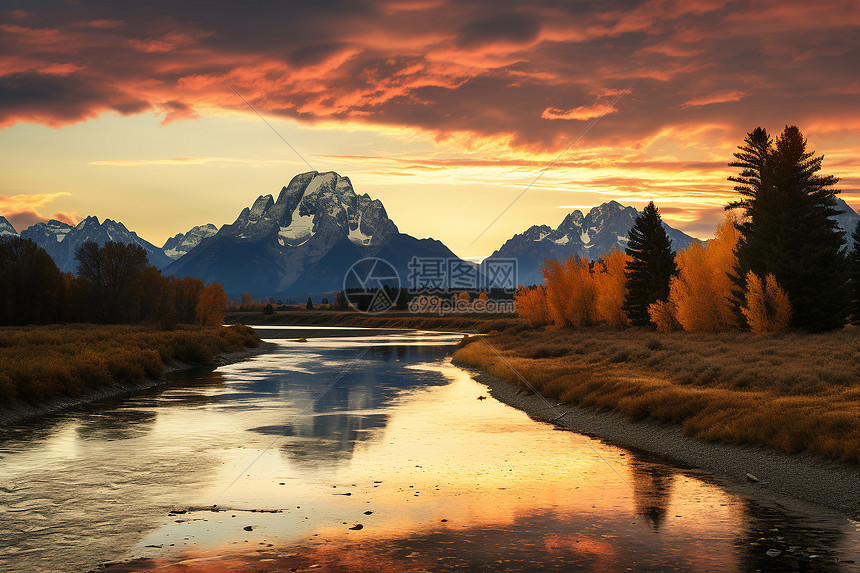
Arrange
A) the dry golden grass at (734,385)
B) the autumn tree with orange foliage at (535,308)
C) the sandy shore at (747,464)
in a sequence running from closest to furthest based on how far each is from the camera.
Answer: the sandy shore at (747,464) → the dry golden grass at (734,385) → the autumn tree with orange foliage at (535,308)

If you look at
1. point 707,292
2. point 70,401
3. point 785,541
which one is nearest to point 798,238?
point 707,292

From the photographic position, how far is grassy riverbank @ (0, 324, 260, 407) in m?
37.7

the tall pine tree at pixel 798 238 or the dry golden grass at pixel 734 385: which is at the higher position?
the tall pine tree at pixel 798 238

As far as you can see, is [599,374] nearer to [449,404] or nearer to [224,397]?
[449,404]

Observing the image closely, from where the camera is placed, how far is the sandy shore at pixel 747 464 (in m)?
19.5

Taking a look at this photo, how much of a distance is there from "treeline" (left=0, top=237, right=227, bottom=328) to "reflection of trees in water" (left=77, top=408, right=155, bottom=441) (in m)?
65.7

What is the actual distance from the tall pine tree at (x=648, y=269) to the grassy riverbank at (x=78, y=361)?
181 ft

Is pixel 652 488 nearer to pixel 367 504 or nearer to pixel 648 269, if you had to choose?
pixel 367 504

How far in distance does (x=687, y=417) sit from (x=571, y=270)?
8682 centimetres

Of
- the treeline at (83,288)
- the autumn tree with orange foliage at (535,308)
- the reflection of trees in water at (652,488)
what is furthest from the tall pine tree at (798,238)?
the treeline at (83,288)

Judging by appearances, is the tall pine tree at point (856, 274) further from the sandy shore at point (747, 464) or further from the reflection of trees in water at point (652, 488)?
the reflection of trees in water at point (652, 488)

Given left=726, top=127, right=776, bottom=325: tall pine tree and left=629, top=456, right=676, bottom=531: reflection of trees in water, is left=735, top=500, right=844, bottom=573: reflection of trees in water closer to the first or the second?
left=629, top=456, right=676, bottom=531: reflection of trees in water

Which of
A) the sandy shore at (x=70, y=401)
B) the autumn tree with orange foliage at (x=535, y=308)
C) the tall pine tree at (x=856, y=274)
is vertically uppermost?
the tall pine tree at (x=856, y=274)

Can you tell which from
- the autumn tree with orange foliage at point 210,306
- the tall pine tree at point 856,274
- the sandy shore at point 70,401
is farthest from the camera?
the autumn tree with orange foliage at point 210,306
